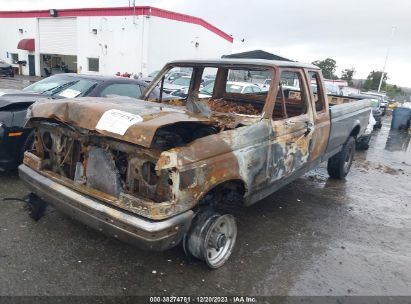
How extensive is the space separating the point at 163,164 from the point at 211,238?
3.45 ft

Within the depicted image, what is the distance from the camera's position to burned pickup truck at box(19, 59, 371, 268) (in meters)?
2.63

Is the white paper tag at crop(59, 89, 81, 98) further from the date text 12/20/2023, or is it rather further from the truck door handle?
the date text 12/20/2023

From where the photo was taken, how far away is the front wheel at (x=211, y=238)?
3.03 metres

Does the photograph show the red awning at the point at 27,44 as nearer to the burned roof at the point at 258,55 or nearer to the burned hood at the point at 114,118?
the burned roof at the point at 258,55

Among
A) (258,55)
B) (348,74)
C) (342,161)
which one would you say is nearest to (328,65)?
(348,74)

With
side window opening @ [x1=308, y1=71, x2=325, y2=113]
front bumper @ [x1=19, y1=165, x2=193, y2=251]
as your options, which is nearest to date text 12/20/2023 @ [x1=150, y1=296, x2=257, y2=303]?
front bumper @ [x1=19, y1=165, x2=193, y2=251]

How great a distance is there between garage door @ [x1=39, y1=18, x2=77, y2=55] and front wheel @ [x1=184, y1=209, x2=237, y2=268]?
28912 millimetres

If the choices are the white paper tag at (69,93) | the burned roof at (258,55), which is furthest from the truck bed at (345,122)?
the burned roof at (258,55)

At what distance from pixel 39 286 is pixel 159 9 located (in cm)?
2418

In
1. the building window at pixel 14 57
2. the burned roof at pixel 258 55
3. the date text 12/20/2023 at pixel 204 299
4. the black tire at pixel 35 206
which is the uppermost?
the burned roof at pixel 258 55

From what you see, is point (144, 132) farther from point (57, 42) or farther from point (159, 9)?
point (57, 42)

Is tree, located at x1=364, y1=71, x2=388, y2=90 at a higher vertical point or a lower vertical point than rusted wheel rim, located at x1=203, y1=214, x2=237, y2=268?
higher

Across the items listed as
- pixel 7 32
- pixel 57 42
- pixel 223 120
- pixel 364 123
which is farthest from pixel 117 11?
pixel 223 120

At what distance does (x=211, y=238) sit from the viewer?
3207 millimetres
